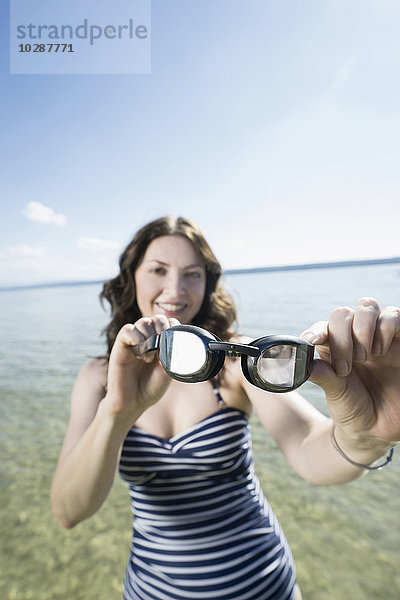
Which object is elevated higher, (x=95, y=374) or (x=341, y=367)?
(x=341, y=367)

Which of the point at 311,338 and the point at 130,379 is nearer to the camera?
the point at 311,338

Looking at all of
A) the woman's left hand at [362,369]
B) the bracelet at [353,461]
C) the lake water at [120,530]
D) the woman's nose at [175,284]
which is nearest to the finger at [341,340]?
the woman's left hand at [362,369]

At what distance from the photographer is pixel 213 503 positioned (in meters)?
1.92

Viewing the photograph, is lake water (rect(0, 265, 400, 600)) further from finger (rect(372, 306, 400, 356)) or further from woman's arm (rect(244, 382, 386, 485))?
finger (rect(372, 306, 400, 356))

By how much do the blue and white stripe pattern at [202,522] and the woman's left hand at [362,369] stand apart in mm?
772

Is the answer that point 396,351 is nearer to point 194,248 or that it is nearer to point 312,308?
point 194,248

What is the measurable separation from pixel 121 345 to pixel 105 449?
0.51 metres

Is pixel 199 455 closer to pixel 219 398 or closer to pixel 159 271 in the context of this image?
pixel 219 398

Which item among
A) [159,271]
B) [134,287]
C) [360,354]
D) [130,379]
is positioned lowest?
[130,379]

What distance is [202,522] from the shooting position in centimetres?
188

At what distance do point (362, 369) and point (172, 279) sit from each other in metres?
1.37

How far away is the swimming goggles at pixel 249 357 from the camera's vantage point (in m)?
1.07

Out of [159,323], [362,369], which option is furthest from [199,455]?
[362,369]

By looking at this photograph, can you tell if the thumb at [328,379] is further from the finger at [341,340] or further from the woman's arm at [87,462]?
the woman's arm at [87,462]
